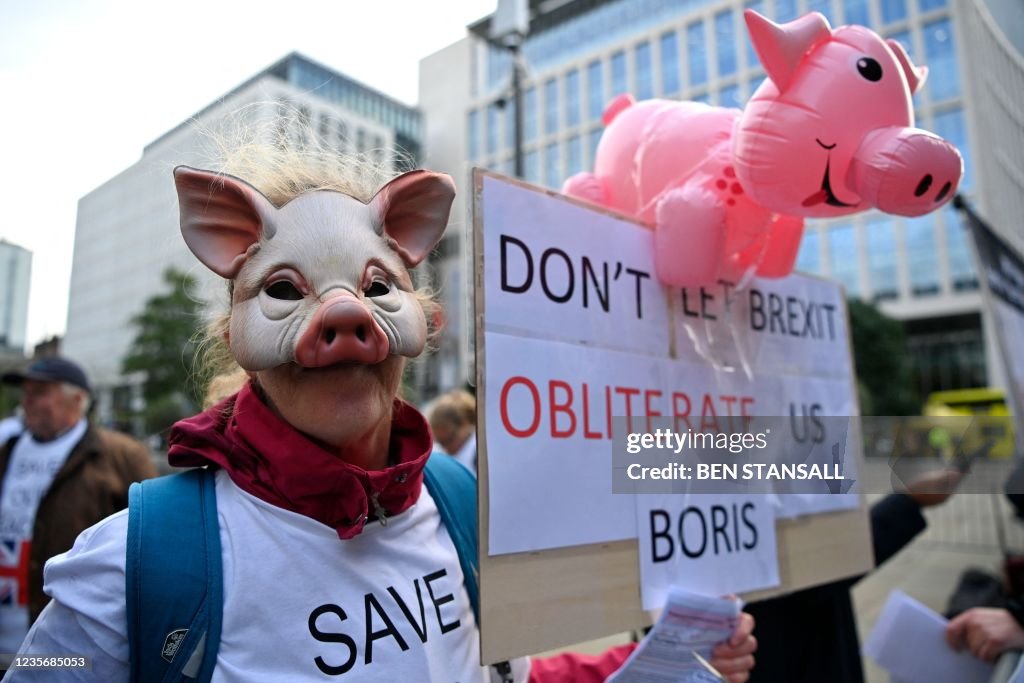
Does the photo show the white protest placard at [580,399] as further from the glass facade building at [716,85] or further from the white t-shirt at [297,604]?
the glass facade building at [716,85]

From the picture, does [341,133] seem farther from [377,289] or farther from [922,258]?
[922,258]

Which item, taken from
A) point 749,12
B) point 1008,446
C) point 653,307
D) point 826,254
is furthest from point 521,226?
point 826,254

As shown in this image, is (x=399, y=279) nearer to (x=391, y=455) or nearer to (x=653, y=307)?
(x=391, y=455)

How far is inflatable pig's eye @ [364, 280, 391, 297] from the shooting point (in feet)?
4.06

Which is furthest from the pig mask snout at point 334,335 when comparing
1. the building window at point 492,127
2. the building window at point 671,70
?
the building window at point 671,70

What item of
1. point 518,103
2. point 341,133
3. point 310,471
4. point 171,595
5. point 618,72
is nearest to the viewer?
point 171,595

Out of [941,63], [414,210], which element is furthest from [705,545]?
[941,63]

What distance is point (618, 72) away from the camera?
19578 mm

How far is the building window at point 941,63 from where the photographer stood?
23344 mm

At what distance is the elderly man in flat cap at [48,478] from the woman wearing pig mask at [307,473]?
1.96m

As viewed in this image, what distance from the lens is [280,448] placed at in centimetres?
117

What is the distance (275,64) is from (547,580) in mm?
1374

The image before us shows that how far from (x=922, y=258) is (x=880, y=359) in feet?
25.8

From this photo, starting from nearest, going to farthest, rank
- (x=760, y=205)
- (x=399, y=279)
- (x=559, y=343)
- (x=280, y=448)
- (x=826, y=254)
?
1. (x=280, y=448)
2. (x=399, y=279)
3. (x=559, y=343)
4. (x=760, y=205)
5. (x=826, y=254)
